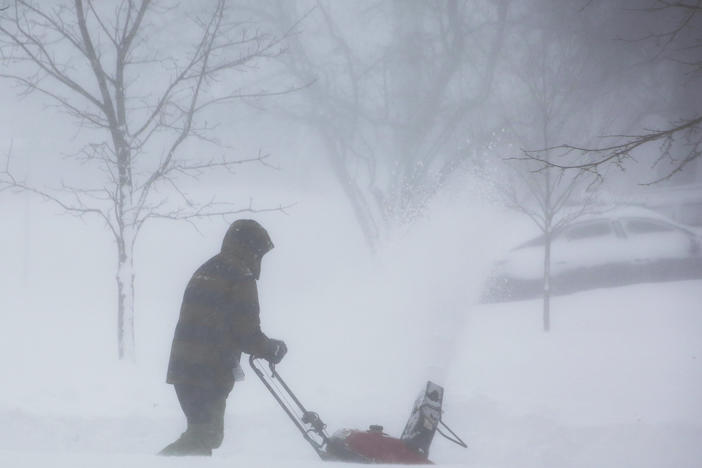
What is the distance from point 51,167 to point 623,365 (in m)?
24.6

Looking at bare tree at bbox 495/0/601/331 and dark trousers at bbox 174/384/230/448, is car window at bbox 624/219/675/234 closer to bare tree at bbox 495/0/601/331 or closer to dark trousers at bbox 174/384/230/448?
bare tree at bbox 495/0/601/331

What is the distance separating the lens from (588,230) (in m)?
11.6

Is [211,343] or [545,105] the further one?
[545,105]

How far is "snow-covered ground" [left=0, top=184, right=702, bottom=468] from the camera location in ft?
20.2

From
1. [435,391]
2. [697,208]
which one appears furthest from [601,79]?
[435,391]

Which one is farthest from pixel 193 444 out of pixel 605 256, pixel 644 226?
pixel 644 226

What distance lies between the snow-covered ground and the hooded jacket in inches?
24.0

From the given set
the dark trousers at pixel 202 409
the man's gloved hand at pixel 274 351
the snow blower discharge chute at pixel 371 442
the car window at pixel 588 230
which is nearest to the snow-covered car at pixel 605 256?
the car window at pixel 588 230

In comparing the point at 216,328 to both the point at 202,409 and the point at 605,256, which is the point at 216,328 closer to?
the point at 202,409

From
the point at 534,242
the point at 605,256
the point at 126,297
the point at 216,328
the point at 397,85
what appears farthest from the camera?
the point at 397,85

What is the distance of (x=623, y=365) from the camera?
8.76 metres

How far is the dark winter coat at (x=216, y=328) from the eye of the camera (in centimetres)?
382

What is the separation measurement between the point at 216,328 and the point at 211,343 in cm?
9

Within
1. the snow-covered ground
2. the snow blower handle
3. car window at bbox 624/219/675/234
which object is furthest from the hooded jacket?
car window at bbox 624/219/675/234
